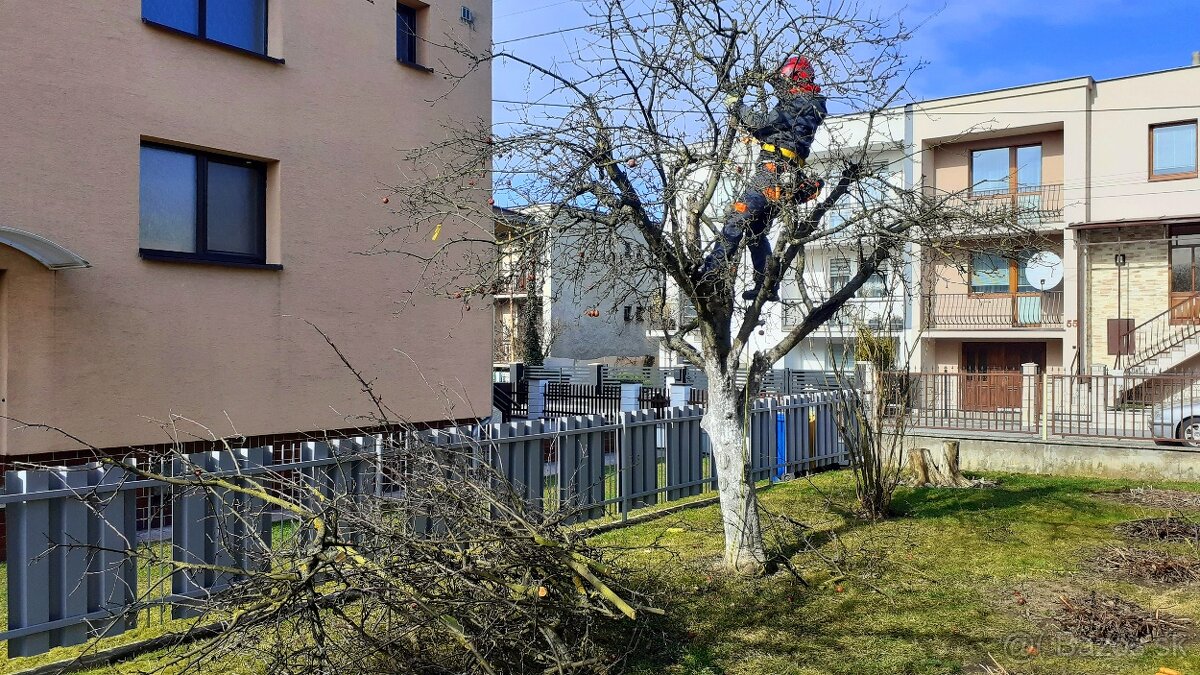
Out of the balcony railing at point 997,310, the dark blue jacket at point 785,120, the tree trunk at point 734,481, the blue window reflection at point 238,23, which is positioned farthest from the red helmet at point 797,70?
the balcony railing at point 997,310

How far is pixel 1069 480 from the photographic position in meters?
11.9

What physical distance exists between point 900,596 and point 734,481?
1.40 m

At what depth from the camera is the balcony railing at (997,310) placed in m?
25.9

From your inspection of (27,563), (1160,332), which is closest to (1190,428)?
(1160,332)

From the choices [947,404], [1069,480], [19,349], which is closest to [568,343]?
[947,404]

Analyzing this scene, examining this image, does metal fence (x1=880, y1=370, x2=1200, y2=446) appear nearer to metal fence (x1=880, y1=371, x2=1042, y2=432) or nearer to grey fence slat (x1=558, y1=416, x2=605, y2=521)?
metal fence (x1=880, y1=371, x2=1042, y2=432)

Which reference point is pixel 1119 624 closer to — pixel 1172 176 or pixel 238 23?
pixel 238 23

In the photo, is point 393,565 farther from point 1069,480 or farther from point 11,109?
point 1069,480

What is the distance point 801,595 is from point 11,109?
26.4 ft

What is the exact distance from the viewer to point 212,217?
384 inches

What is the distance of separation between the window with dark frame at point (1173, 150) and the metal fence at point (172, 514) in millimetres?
22206

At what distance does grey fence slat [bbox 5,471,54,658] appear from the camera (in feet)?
15.6

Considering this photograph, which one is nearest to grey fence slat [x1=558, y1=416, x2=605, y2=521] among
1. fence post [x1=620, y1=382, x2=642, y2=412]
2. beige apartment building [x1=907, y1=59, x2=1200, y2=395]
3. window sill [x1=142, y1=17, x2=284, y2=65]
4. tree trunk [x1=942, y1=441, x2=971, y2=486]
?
tree trunk [x1=942, y1=441, x2=971, y2=486]

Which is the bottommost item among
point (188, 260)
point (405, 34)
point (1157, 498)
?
Result: point (1157, 498)
